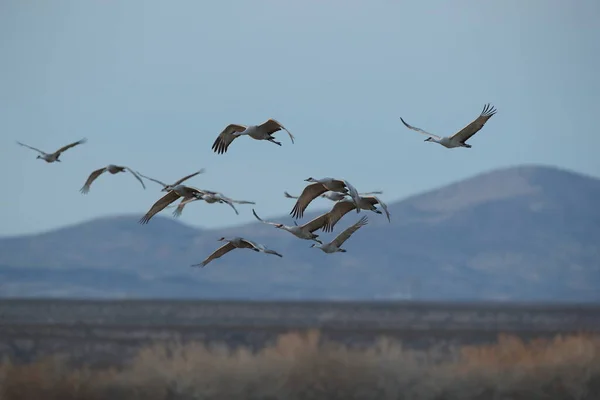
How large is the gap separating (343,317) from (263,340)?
33.6m

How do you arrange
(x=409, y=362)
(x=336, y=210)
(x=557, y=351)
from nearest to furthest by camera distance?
1. (x=336, y=210)
2. (x=409, y=362)
3. (x=557, y=351)

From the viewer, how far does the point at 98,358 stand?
51.8m

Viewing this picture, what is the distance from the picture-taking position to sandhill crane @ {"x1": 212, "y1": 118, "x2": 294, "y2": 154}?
83.3 feet

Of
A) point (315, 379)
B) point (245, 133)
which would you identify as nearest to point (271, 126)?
point (245, 133)

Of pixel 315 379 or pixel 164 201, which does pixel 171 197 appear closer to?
pixel 164 201

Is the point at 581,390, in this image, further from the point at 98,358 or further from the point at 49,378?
the point at 98,358

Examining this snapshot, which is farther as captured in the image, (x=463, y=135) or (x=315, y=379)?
(x=315, y=379)

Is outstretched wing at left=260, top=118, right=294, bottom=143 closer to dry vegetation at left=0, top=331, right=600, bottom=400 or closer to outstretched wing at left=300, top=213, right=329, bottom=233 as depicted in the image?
outstretched wing at left=300, top=213, right=329, bottom=233

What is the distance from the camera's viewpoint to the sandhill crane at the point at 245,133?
25375mm

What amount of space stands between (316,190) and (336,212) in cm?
A: 73

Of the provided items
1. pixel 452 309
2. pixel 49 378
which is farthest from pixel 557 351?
pixel 452 309

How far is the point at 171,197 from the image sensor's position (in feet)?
87.8

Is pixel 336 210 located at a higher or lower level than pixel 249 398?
higher

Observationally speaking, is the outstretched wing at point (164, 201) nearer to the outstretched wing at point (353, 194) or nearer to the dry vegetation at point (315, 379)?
the outstretched wing at point (353, 194)
